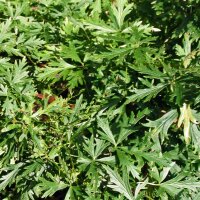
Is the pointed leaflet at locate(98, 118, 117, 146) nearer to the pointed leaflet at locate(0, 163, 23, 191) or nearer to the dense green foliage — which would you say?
the dense green foliage

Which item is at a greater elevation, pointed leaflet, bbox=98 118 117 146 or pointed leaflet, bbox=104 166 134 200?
pointed leaflet, bbox=98 118 117 146

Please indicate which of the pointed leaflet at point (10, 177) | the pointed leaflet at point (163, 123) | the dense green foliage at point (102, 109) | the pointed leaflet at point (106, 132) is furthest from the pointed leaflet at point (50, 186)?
the pointed leaflet at point (163, 123)

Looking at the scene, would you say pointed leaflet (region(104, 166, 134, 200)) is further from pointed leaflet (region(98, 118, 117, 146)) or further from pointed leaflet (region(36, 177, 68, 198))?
pointed leaflet (region(36, 177, 68, 198))

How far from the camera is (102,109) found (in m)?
2.44

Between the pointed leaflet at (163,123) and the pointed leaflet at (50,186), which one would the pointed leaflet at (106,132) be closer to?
the pointed leaflet at (163,123)

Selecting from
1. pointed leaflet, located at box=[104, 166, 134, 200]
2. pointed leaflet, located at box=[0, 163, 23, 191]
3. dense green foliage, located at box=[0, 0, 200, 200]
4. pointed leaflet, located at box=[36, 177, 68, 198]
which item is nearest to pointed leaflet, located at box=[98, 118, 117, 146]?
dense green foliage, located at box=[0, 0, 200, 200]

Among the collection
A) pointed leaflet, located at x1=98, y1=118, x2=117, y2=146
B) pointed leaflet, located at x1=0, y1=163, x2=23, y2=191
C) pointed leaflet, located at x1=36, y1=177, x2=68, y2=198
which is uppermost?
pointed leaflet, located at x1=98, y1=118, x2=117, y2=146

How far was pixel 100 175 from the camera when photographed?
7.63 feet

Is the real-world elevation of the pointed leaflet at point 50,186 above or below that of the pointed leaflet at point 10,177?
above

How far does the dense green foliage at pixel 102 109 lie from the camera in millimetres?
2197

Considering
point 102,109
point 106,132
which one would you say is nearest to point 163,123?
point 106,132

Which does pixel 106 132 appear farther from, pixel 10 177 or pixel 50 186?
pixel 10 177

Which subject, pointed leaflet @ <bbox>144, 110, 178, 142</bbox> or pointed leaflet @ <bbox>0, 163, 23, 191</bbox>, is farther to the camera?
pointed leaflet @ <bbox>0, 163, 23, 191</bbox>

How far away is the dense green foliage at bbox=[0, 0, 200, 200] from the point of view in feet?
7.21
